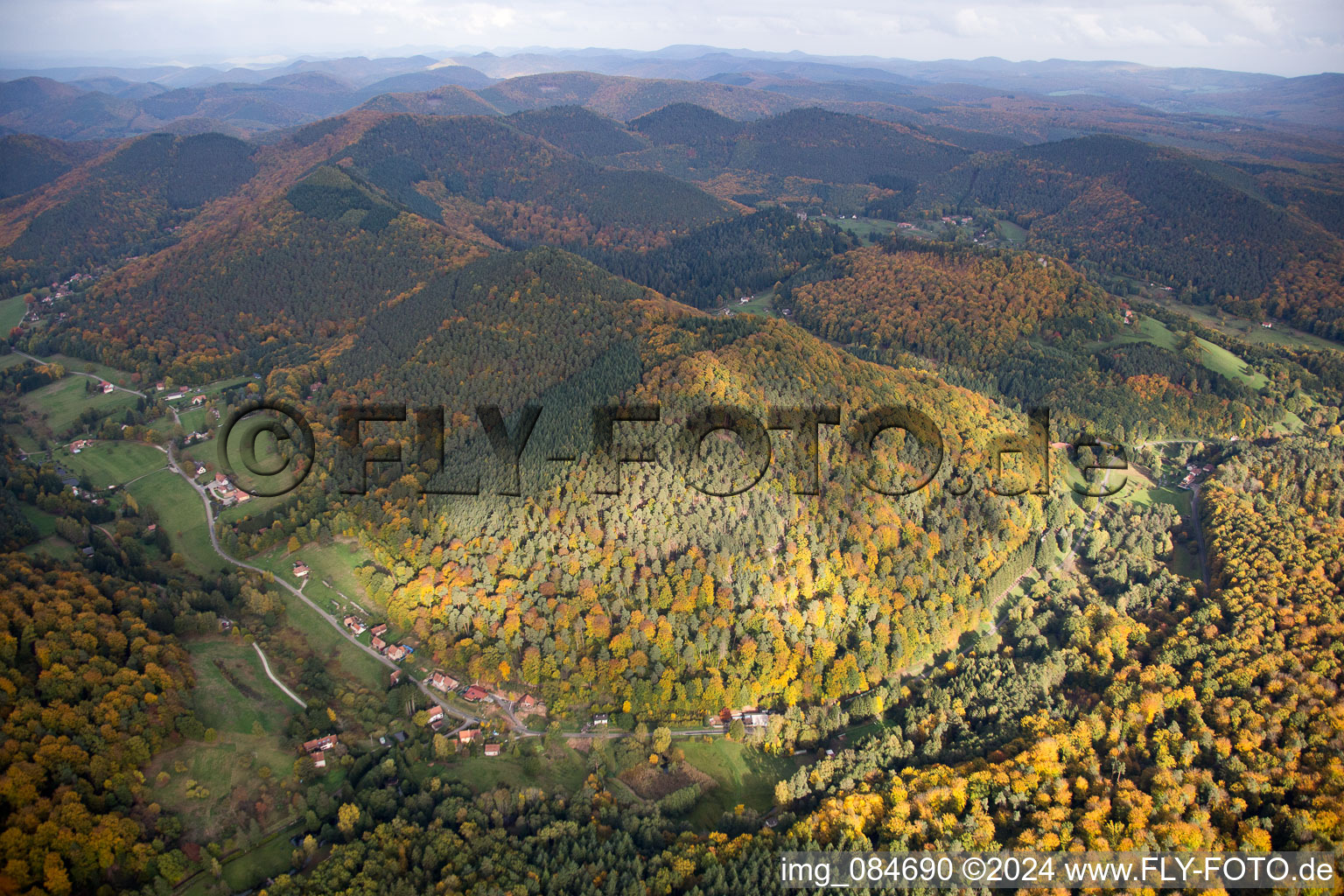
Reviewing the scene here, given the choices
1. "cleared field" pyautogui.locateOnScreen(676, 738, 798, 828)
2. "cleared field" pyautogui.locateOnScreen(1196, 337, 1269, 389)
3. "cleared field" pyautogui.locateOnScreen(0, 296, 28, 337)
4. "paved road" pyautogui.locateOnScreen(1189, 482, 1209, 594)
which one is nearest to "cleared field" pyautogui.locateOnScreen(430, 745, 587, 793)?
"cleared field" pyautogui.locateOnScreen(676, 738, 798, 828)

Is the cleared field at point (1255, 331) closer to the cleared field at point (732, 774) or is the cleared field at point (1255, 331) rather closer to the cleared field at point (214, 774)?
the cleared field at point (732, 774)

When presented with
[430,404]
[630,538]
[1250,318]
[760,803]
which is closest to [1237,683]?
[760,803]

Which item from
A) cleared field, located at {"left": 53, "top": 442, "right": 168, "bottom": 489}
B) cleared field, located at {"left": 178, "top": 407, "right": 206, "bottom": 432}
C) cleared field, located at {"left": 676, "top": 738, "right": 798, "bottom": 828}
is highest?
cleared field, located at {"left": 178, "top": 407, "right": 206, "bottom": 432}

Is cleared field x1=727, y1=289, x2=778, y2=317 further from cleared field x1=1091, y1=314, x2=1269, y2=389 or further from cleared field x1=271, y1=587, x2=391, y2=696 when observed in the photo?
cleared field x1=271, y1=587, x2=391, y2=696

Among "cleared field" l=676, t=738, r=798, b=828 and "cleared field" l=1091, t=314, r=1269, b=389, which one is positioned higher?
"cleared field" l=1091, t=314, r=1269, b=389

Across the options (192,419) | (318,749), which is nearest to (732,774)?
(318,749)

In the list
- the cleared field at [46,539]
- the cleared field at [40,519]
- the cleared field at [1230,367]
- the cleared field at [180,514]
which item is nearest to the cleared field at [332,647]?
the cleared field at [180,514]

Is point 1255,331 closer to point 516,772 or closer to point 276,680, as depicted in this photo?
point 516,772
